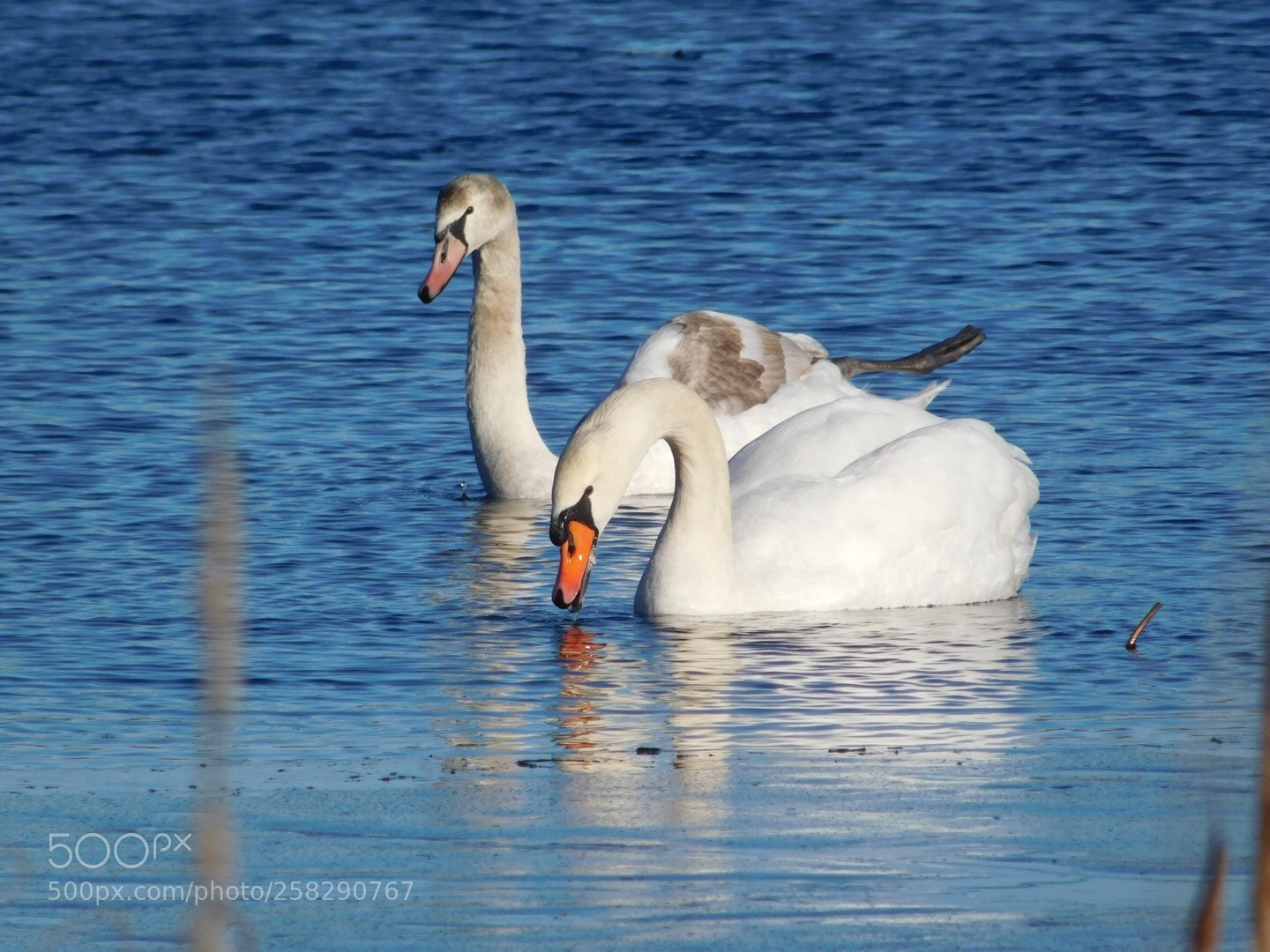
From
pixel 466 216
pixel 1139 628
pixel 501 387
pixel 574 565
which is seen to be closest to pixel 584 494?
pixel 574 565

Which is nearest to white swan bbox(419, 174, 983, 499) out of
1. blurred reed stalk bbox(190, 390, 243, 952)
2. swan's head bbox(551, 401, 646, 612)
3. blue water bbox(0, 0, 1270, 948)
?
blue water bbox(0, 0, 1270, 948)

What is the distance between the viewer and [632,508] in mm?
10195

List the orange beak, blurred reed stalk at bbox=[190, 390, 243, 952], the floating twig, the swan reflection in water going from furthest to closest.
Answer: the orange beak < the floating twig < the swan reflection in water < blurred reed stalk at bbox=[190, 390, 243, 952]

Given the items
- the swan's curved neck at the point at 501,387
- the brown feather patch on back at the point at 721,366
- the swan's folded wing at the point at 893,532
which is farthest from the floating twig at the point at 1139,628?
the swan's curved neck at the point at 501,387

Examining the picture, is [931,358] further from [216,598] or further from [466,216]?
[216,598]

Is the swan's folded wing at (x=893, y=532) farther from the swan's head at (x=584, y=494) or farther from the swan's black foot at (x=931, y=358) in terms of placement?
the swan's black foot at (x=931, y=358)

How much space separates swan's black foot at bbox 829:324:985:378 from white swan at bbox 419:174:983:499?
0.01m

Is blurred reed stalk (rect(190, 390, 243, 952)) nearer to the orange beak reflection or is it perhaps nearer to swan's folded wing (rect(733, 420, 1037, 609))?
the orange beak reflection

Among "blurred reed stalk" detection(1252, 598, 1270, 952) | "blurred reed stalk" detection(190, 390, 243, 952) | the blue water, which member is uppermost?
"blurred reed stalk" detection(190, 390, 243, 952)

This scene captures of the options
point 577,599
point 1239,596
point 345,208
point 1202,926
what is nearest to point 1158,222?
point 345,208

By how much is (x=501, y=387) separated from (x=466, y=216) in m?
0.84

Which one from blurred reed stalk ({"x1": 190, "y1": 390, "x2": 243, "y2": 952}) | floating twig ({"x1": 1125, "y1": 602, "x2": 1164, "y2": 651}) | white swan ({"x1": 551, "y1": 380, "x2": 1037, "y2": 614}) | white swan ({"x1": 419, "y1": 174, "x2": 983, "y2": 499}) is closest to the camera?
blurred reed stalk ({"x1": 190, "y1": 390, "x2": 243, "y2": 952})

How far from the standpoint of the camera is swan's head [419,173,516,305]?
10641mm

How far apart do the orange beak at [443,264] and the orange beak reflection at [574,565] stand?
299 cm
